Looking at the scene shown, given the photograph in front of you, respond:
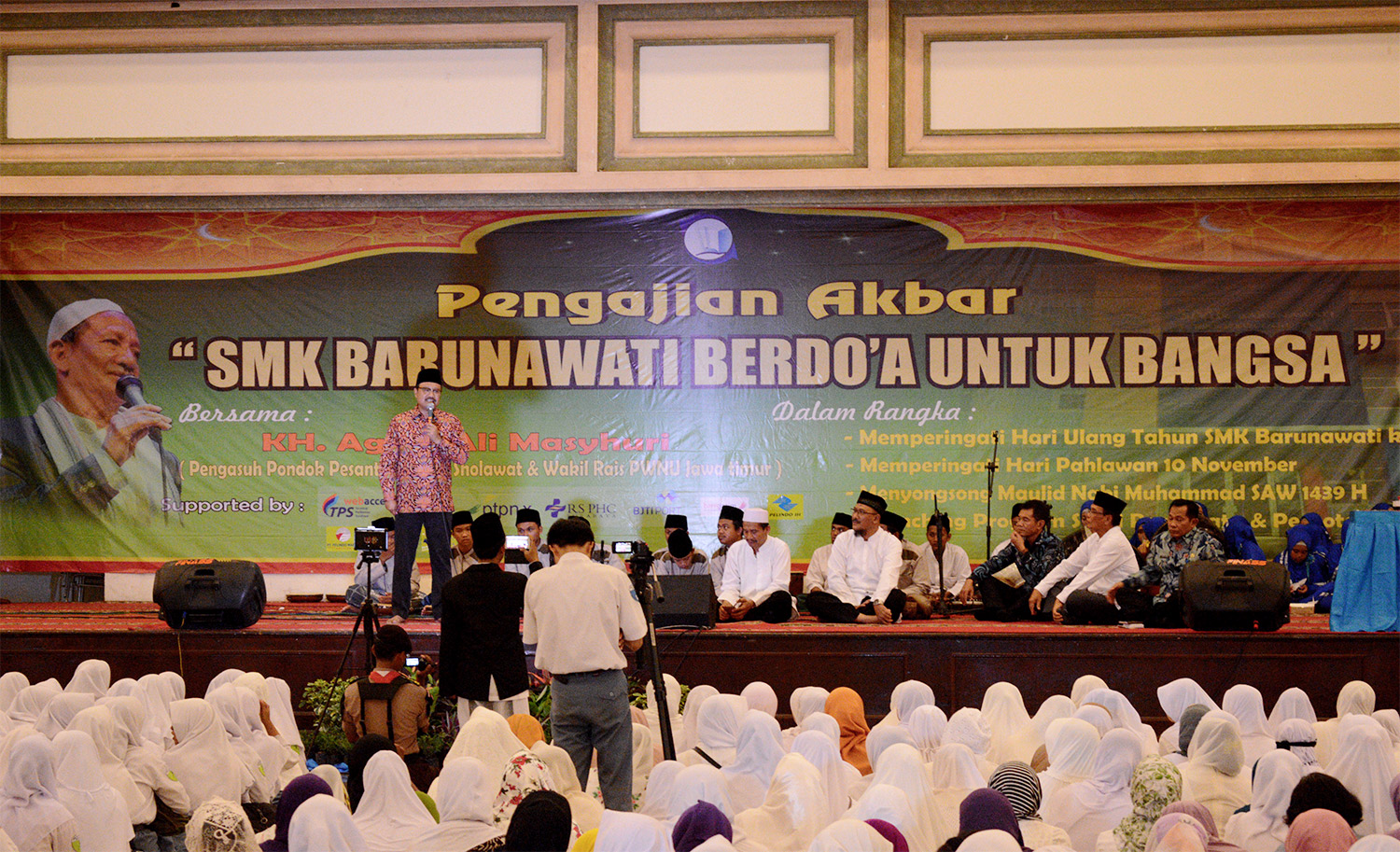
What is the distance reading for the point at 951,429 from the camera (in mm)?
8094

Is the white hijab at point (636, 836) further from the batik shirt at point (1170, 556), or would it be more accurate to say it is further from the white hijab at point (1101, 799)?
the batik shirt at point (1170, 556)

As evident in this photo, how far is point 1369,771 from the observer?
335 cm

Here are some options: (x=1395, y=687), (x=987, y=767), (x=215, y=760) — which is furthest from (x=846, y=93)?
(x=215, y=760)

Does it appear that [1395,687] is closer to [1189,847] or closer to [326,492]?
[1189,847]

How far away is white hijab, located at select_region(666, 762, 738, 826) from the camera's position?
9.82 feet

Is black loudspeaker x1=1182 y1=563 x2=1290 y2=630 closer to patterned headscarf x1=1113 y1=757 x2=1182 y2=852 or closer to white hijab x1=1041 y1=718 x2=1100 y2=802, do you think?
white hijab x1=1041 y1=718 x2=1100 y2=802

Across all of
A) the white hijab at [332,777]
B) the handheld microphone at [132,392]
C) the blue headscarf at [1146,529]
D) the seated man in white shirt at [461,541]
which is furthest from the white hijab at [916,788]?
the handheld microphone at [132,392]

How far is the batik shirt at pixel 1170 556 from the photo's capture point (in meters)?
6.92

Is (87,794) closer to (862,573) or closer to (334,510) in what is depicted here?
(862,573)

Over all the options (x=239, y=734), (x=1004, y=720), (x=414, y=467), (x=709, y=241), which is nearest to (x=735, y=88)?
(x=709, y=241)

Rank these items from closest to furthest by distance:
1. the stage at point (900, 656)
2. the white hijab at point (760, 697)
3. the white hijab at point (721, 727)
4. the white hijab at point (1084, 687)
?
the white hijab at point (721, 727) → the white hijab at point (1084, 687) → the white hijab at point (760, 697) → the stage at point (900, 656)

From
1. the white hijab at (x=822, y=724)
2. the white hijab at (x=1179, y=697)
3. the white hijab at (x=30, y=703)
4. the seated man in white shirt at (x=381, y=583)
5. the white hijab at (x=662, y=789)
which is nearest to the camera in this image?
the white hijab at (x=662, y=789)

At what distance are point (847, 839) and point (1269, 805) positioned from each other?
1337 mm

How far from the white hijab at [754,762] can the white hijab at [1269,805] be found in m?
1.25
